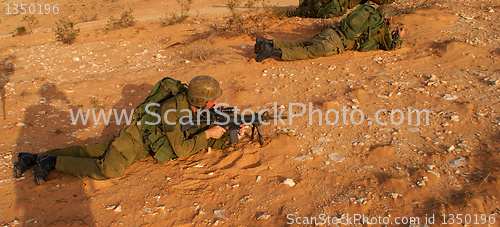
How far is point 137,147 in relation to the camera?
12.0 feet

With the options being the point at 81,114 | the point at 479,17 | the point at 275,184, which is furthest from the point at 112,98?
the point at 479,17

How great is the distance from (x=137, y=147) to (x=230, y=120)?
1117mm

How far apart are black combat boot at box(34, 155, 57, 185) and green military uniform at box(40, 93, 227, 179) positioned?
8 centimetres

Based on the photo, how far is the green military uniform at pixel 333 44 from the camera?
19.7 ft

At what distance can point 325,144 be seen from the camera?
3.75 metres

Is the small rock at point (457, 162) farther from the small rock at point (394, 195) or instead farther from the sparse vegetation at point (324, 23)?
the sparse vegetation at point (324, 23)

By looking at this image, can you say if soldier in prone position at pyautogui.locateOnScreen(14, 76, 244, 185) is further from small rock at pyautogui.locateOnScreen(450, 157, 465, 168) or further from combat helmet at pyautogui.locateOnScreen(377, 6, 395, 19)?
combat helmet at pyautogui.locateOnScreen(377, 6, 395, 19)

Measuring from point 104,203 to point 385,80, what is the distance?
4274 millimetres

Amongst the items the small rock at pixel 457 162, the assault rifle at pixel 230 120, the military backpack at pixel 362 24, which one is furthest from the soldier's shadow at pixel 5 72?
the small rock at pixel 457 162

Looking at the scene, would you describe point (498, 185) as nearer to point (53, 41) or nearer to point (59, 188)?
point (59, 188)

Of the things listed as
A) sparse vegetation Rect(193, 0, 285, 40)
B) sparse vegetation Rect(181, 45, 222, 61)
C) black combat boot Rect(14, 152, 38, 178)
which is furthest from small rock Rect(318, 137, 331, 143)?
sparse vegetation Rect(193, 0, 285, 40)

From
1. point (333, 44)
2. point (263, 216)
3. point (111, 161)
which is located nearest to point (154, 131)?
point (111, 161)

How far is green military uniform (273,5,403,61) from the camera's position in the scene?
19.7 ft

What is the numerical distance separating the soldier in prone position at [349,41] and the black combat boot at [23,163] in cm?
389
